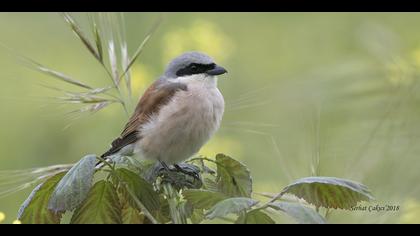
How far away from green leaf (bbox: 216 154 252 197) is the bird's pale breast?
3.83 feet

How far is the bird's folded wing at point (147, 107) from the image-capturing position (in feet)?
9.88

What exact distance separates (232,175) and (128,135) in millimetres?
1297

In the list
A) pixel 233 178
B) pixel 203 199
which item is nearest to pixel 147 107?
pixel 233 178


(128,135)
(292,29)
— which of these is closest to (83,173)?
(128,135)

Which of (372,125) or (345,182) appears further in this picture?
(372,125)

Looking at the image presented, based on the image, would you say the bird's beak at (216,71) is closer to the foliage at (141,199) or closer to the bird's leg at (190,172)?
the bird's leg at (190,172)

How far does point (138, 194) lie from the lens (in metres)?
1.53

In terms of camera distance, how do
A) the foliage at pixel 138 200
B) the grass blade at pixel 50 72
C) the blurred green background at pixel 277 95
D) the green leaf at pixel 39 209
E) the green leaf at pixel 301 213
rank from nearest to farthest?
1. the green leaf at pixel 301 213
2. the foliage at pixel 138 200
3. the green leaf at pixel 39 209
4. the grass blade at pixel 50 72
5. the blurred green background at pixel 277 95

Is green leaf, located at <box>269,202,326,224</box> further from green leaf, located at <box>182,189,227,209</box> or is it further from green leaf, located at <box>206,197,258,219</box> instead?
green leaf, located at <box>182,189,227,209</box>

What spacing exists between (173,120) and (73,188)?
1.62 m

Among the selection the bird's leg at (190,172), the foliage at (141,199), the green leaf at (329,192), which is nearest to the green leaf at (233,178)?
the foliage at (141,199)

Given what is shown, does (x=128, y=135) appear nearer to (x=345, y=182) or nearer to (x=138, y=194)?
(x=138, y=194)

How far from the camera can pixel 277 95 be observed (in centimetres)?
209

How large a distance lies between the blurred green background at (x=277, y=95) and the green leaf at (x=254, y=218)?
0.22 metres
